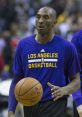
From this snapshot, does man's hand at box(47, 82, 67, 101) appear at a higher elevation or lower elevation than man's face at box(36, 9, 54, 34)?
lower

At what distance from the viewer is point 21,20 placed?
1905cm

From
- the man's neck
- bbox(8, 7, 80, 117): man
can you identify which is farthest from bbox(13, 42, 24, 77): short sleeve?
the man's neck

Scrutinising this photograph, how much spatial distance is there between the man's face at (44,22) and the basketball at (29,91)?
0.61 metres

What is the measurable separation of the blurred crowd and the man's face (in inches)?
304

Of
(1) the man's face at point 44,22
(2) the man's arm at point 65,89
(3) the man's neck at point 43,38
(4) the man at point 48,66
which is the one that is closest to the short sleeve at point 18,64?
(4) the man at point 48,66

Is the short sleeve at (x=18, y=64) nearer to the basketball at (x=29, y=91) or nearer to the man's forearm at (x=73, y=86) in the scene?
the basketball at (x=29, y=91)

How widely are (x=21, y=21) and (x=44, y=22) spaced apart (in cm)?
1173

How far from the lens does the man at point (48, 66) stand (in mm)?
7188

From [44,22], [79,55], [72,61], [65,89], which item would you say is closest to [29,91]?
[65,89]

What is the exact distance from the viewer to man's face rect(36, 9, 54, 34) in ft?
23.6

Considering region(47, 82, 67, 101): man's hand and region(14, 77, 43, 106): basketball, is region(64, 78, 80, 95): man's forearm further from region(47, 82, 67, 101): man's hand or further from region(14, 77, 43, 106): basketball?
region(14, 77, 43, 106): basketball

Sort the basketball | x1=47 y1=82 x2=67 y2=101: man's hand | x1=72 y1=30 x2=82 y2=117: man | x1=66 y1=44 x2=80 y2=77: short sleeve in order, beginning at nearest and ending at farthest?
the basketball
x1=47 y1=82 x2=67 y2=101: man's hand
x1=66 y1=44 x2=80 y2=77: short sleeve
x1=72 y1=30 x2=82 y2=117: man

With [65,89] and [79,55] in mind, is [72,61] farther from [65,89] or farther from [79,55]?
[79,55]

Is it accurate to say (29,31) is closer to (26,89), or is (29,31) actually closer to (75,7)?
(75,7)
